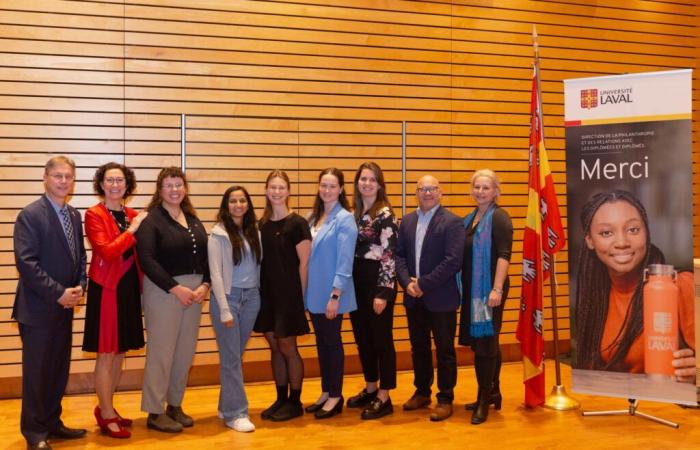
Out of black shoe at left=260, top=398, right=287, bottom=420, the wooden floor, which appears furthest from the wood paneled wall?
black shoe at left=260, top=398, right=287, bottom=420

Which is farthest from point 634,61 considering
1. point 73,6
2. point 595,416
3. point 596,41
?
point 73,6

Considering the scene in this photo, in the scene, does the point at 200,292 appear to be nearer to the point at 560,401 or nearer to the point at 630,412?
the point at 560,401

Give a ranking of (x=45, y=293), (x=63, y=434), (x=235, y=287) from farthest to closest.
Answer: (x=235, y=287), (x=63, y=434), (x=45, y=293)

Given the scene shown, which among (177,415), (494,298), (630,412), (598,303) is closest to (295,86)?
(494,298)

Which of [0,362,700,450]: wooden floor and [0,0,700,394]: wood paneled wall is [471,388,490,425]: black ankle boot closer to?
[0,362,700,450]: wooden floor

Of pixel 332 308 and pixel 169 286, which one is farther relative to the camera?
pixel 332 308

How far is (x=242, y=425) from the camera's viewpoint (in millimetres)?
4289

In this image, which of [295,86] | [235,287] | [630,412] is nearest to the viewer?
[235,287]

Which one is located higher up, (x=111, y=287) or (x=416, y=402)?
(x=111, y=287)

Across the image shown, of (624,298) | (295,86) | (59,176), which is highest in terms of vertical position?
(295,86)

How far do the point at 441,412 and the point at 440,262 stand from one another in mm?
979

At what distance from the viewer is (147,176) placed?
5621mm

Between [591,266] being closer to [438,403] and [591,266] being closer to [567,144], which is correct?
[567,144]

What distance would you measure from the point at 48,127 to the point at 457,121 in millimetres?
3480
